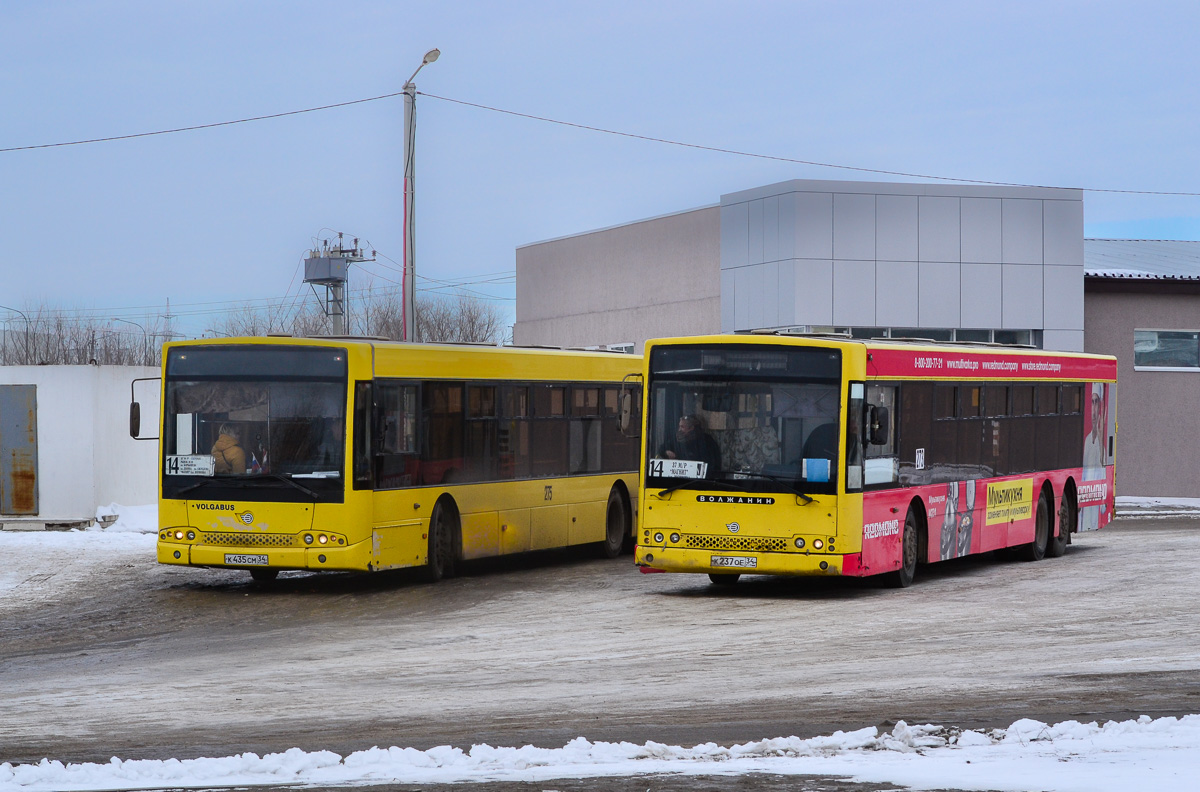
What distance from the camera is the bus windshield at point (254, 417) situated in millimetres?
17234

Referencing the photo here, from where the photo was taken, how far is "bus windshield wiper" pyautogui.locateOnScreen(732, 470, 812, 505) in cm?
1634

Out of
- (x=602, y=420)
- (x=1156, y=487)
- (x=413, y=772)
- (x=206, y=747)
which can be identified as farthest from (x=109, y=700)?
(x=1156, y=487)

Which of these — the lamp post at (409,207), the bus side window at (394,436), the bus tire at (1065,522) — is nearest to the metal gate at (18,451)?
the lamp post at (409,207)

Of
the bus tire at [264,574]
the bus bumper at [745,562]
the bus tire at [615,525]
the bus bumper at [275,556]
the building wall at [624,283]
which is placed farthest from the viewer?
the building wall at [624,283]

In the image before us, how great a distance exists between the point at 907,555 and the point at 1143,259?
1119 inches

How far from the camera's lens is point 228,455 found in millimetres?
17453

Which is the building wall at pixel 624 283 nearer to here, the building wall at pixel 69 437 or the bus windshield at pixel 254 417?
the building wall at pixel 69 437

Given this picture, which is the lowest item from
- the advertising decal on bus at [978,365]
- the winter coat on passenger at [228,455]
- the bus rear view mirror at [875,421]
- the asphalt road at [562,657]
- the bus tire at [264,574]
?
the bus tire at [264,574]

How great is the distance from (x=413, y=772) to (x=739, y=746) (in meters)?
1.75

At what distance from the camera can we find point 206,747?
870 centimetres

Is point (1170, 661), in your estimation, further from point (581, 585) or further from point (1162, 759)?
point (581, 585)

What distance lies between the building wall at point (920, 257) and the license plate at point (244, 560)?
18.9m

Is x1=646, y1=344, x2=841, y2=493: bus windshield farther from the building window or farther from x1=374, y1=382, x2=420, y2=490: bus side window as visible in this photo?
the building window

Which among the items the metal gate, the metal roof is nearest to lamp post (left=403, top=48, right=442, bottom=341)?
the metal gate
